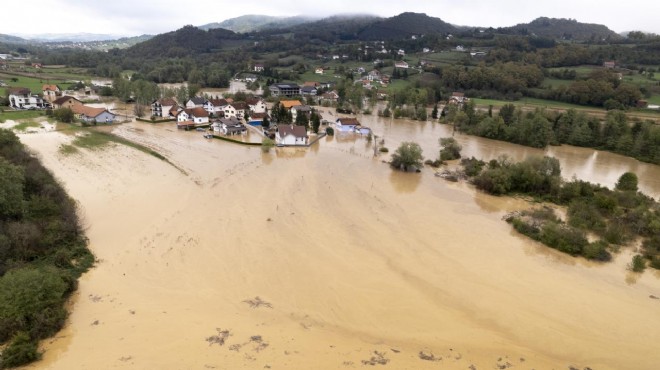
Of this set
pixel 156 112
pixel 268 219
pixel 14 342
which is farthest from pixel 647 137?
pixel 156 112

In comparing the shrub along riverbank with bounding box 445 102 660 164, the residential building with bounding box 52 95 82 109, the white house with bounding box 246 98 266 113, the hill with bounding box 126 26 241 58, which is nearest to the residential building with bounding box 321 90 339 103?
the white house with bounding box 246 98 266 113

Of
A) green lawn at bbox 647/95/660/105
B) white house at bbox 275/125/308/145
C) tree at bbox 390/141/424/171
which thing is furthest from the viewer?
green lawn at bbox 647/95/660/105

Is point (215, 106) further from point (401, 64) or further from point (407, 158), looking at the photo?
point (401, 64)

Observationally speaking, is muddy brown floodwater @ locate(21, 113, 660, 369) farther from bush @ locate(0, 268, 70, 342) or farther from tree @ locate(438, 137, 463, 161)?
tree @ locate(438, 137, 463, 161)

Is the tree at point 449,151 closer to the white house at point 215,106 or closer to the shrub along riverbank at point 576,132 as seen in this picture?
the shrub along riverbank at point 576,132

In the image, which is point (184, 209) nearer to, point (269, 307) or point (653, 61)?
point (269, 307)

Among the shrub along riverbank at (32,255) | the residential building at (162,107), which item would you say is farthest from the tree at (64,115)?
the shrub along riverbank at (32,255)
